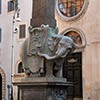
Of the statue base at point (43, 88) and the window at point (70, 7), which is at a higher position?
the window at point (70, 7)

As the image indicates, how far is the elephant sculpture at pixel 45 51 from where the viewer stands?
→ 840cm

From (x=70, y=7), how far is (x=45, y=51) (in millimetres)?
16694

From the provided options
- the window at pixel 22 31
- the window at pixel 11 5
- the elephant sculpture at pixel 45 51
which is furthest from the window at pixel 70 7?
the elephant sculpture at pixel 45 51

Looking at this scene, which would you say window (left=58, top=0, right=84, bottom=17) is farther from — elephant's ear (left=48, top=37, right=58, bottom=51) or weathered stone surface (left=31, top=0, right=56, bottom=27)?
elephant's ear (left=48, top=37, right=58, bottom=51)

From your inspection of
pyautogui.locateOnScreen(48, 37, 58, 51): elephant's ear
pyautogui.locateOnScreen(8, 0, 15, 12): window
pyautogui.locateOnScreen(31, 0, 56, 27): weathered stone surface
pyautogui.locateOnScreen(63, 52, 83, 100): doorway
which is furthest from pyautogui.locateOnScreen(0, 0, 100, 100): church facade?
pyautogui.locateOnScreen(48, 37, 58, 51): elephant's ear

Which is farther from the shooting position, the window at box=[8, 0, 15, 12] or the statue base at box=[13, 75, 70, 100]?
the window at box=[8, 0, 15, 12]

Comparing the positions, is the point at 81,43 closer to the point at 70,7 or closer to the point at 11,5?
the point at 70,7

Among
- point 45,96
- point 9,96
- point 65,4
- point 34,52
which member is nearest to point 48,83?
point 45,96

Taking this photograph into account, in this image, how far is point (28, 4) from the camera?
92.5 feet

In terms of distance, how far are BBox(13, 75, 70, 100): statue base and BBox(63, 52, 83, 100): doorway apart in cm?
1481

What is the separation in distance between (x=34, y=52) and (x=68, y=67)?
15669mm

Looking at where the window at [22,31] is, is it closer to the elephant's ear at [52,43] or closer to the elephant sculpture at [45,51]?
the elephant sculpture at [45,51]

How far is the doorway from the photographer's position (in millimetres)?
23516

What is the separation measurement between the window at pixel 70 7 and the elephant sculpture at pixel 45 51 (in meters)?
15.8
